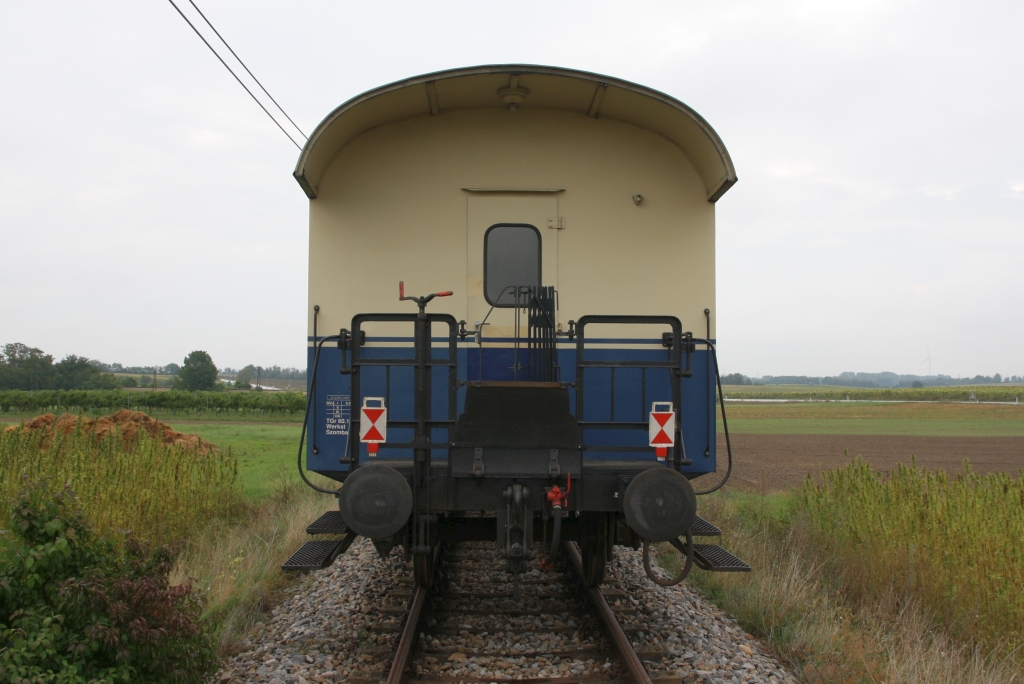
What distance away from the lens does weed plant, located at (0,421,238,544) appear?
647 centimetres

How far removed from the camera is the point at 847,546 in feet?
23.3

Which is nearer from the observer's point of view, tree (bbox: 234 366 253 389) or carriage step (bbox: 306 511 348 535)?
carriage step (bbox: 306 511 348 535)

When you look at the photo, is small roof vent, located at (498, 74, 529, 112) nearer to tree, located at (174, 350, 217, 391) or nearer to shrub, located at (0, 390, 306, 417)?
tree, located at (174, 350, 217, 391)

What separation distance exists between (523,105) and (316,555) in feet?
11.5

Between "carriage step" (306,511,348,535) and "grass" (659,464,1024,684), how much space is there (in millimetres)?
3087

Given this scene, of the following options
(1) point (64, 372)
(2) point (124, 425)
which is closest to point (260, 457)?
(2) point (124, 425)

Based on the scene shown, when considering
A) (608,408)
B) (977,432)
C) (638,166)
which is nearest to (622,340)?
(608,408)

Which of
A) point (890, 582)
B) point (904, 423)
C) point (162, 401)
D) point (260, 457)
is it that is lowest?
point (904, 423)

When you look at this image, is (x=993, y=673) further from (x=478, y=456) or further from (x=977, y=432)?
(x=977, y=432)

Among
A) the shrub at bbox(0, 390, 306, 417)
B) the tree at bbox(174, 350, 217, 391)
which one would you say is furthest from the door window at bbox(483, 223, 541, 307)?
the shrub at bbox(0, 390, 306, 417)

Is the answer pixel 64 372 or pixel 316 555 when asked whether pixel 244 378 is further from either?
pixel 316 555

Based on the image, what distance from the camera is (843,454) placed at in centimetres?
2228

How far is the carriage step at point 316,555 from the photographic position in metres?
4.24

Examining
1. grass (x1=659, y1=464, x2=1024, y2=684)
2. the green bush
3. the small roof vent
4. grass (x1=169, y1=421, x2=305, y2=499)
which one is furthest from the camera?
grass (x1=169, y1=421, x2=305, y2=499)
